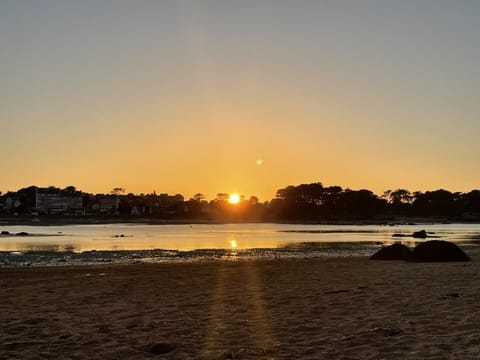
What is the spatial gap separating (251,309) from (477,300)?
4.63 m

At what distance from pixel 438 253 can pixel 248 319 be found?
1611 centimetres

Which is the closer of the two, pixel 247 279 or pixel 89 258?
pixel 247 279

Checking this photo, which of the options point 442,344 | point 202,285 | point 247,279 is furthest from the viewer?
point 247,279

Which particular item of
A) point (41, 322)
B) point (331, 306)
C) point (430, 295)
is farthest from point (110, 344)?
point (430, 295)

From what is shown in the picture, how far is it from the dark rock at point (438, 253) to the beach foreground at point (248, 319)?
700cm

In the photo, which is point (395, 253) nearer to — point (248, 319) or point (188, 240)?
point (248, 319)

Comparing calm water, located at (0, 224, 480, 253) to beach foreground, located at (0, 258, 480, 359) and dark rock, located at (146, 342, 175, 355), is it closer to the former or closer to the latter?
beach foreground, located at (0, 258, 480, 359)

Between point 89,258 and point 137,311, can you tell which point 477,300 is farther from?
point 89,258

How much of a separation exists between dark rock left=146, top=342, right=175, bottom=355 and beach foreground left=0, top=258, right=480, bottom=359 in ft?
0.05

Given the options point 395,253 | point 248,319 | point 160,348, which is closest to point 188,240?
point 395,253

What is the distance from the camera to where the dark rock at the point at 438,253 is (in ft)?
80.7

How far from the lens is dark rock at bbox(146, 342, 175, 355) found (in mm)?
8463

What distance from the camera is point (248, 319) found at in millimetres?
10789

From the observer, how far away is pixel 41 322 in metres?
10.8
